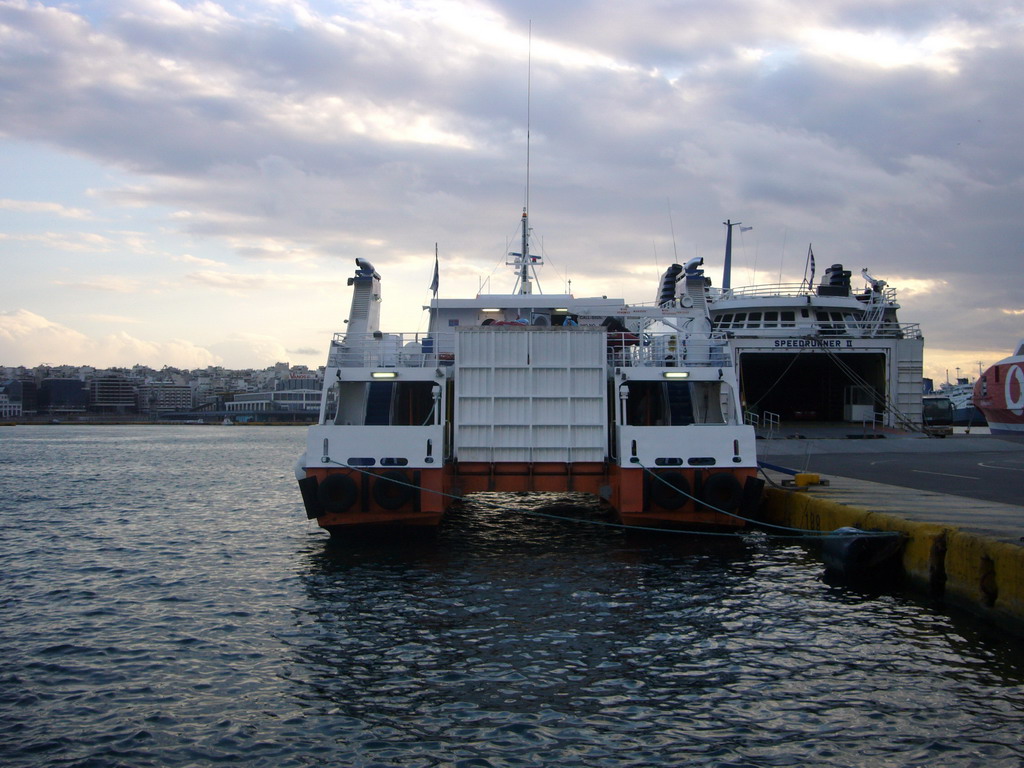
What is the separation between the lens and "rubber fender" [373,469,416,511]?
53.9 ft

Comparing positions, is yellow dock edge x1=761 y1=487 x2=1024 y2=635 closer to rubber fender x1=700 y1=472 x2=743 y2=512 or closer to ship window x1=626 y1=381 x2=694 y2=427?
rubber fender x1=700 y1=472 x2=743 y2=512

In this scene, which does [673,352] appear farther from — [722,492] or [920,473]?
[920,473]

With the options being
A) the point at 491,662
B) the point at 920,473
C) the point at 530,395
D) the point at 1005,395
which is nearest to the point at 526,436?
the point at 530,395

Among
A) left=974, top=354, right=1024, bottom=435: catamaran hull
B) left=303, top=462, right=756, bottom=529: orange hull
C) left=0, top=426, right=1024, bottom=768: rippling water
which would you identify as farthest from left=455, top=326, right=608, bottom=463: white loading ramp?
left=974, top=354, right=1024, bottom=435: catamaran hull

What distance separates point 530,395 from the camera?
17.3 metres

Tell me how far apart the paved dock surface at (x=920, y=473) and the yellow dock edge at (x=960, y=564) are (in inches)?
10.5

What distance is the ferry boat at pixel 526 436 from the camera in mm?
16453

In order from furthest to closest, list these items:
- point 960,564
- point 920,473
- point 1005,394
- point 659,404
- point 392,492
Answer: point 1005,394
point 920,473
point 659,404
point 392,492
point 960,564

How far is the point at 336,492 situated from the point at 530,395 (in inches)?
172

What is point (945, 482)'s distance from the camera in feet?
65.5

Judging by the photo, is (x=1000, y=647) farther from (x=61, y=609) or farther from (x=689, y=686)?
(x=61, y=609)

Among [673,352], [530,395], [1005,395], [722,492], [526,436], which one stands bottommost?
[722,492]

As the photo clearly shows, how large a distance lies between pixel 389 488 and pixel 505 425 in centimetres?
269

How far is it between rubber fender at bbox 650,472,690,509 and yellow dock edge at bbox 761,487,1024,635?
279cm
